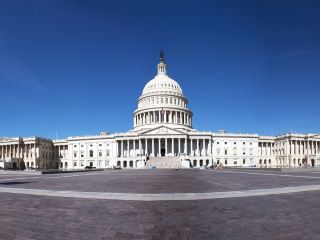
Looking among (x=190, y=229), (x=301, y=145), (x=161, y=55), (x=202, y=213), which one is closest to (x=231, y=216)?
(x=202, y=213)

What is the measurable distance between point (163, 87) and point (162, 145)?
35.1 m

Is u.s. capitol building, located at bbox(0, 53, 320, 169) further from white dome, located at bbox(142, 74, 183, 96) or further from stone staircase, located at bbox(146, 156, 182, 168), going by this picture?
stone staircase, located at bbox(146, 156, 182, 168)

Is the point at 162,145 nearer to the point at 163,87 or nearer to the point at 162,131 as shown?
the point at 162,131

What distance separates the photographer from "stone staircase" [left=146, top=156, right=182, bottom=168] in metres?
103

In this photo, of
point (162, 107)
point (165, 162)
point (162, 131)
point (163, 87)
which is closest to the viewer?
point (165, 162)

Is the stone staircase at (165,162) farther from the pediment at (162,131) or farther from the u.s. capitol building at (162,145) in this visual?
the pediment at (162,131)

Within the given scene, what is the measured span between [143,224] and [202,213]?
266 centimetres

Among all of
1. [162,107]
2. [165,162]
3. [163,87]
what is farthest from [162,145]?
[163,87]

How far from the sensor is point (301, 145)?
143375 millimetres

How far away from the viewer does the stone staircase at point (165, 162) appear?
4072 inches

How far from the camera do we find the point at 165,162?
106m

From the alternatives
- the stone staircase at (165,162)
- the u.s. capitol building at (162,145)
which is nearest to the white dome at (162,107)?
the u.s. capitol building at (162,145)

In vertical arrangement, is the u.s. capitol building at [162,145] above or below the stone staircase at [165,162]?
above

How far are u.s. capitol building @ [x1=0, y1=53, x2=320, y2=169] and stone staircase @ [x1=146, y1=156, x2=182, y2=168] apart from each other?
16484mm
